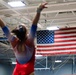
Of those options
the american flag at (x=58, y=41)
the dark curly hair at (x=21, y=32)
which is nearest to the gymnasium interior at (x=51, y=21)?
the american flag at (x=58, y=41)

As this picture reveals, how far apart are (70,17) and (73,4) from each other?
1570mm

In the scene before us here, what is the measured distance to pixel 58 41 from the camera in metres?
8.01

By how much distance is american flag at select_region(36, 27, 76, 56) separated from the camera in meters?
7.87

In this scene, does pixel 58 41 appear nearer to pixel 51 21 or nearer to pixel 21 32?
pixel 51 21

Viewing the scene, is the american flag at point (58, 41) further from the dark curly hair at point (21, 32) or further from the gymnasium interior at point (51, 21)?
the dark curly hair at point (21, 32)

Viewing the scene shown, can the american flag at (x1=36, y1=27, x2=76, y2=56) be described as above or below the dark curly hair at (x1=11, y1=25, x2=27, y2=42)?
below

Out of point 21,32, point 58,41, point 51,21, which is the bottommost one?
point 58,41

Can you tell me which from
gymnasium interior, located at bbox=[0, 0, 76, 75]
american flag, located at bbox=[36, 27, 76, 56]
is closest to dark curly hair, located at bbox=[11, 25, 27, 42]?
gymnasium interior, located at bbox=[0, 0, 76, 75]

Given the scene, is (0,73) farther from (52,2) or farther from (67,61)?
(52,2)

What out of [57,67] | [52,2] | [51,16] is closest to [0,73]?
[57,67]

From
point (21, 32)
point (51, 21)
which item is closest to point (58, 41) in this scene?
point (51, 21)

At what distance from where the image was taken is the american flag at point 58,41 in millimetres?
7867

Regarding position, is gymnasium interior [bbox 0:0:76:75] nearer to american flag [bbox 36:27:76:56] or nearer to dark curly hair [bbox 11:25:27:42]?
american flag [bbox 36:27:76:56]

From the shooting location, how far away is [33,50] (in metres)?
1.71
